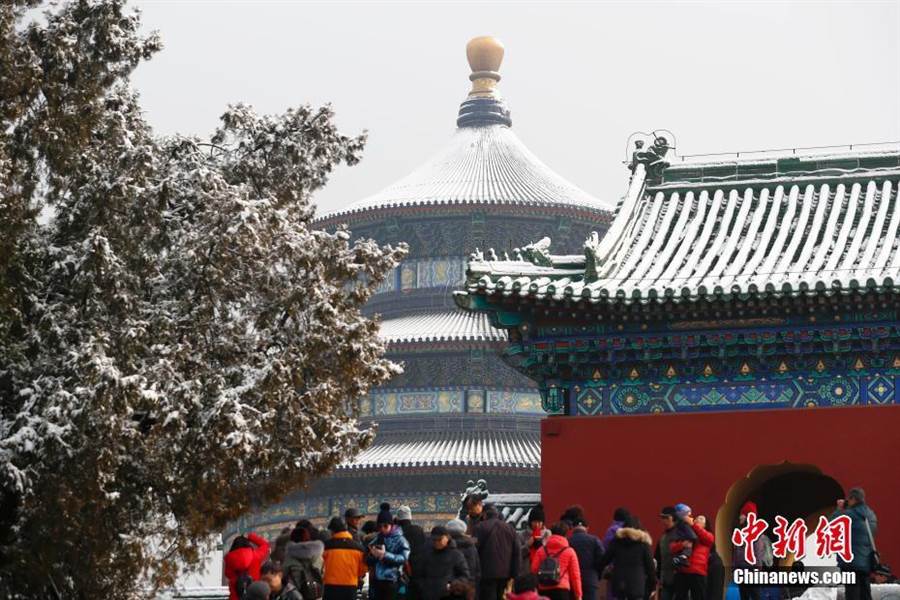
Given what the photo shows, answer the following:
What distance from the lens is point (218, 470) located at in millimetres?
18594

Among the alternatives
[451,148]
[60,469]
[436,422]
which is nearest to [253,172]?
[60,469]

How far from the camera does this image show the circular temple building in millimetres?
37562

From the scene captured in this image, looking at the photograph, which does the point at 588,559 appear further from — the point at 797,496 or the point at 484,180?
the point at 484,180

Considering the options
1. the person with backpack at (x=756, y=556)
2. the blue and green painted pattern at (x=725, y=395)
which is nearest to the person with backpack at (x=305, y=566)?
the person with backpack at (x=756, y=556)

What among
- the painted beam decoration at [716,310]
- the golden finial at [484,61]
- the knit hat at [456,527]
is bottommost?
the knit hat at [456,527]

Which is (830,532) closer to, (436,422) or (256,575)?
(256,575)

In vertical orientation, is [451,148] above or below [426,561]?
above

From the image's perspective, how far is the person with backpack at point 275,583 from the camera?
52.1ft

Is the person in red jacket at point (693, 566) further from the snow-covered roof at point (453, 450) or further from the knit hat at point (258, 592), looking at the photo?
the snow-covered roof at point (453, 450)

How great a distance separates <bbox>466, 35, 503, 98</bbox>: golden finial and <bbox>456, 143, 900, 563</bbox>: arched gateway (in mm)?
19801

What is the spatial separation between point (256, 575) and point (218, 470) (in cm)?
173

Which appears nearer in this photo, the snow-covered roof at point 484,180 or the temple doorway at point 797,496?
the temple doorway at point 797,496

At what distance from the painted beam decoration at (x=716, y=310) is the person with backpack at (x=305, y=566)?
519cm

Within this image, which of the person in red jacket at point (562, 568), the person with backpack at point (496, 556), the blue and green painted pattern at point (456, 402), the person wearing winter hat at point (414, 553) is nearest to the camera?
the person in red jacket at point (562, 568)
